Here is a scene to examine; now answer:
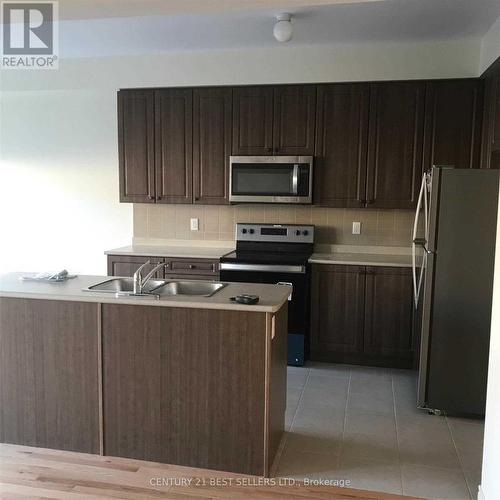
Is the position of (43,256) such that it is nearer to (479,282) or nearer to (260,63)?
(260,63)

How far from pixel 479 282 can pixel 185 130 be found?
2781 mm

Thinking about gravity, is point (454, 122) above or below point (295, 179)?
above

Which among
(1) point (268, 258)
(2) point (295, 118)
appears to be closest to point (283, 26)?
(2) point (295, 118)

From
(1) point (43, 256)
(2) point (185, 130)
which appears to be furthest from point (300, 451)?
(1) point (43, 256)

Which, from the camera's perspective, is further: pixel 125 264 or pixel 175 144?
pixel 175 144

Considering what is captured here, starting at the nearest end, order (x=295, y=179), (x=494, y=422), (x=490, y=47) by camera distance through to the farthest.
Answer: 1. (x=494, y=422)
2. (x=490, y=47)
3. (x=295, y=179)

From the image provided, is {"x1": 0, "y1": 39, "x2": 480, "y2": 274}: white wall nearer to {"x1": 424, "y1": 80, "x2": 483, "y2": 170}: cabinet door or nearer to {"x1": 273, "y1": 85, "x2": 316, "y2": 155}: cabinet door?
{"x1": 273, "y1": 85, "x2": 316, "y2": 155}: cabinet door

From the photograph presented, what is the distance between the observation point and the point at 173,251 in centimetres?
458

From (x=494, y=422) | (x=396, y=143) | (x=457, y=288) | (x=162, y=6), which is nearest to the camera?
(x=494, y=422)

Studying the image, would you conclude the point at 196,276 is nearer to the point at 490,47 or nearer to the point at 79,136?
the point at 79,136

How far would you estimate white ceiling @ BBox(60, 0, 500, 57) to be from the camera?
11.2 feet

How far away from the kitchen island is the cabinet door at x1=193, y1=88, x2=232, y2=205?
1.91m

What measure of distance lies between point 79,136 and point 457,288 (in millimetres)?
3845

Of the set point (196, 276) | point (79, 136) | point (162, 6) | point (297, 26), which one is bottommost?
point (196, 276)
